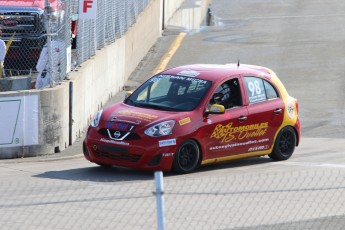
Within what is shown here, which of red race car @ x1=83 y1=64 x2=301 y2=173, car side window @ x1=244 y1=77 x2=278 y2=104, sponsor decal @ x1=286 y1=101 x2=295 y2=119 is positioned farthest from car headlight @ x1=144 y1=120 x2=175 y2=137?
sponsor decal @ x1=286 y1=101 x2=295 y2=119

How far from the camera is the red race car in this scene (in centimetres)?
1359

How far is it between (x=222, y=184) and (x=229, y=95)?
323 centimetres

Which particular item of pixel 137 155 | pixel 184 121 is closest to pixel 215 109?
pixel 184 121

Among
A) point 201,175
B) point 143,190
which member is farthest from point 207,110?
point 143,190

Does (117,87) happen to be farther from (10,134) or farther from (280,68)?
(10,134)

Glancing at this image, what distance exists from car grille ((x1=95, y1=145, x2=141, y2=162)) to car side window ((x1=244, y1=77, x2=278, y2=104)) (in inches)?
87.7

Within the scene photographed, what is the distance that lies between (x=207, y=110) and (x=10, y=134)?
3.39 metres

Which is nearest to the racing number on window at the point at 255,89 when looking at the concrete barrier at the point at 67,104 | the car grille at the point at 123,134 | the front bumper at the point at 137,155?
the front bumper at the point at 137,155

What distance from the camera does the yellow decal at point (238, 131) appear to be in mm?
14257

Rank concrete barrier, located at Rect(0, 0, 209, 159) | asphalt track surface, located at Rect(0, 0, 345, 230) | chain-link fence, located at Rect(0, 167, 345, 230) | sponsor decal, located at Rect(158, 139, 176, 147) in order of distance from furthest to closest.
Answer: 1. concrete barrier, located at Rect(0, 0, 209, 159)
2. sponsor decal, located at Rect(158, 139, 176, 147)
3. asphalt track surface, located at Rect(0, 0, 345, 230)
4. chain-link fence, located at Rect(0, 167, 345, 230)

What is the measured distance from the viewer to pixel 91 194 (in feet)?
36.8

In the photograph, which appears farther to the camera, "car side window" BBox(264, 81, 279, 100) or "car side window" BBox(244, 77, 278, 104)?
"car side window" BBox(264, 81, 279, 100)

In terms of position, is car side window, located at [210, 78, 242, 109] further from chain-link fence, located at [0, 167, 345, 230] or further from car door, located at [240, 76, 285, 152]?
chain-link fence, located at [0, 167, 345, 230]

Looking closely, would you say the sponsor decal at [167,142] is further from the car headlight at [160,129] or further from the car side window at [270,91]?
the car side window at [270,91]
